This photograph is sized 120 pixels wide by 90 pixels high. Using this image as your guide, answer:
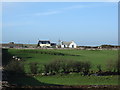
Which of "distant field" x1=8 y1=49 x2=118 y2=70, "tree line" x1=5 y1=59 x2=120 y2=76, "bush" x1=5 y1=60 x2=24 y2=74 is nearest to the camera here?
"bush" x1=5 y1=60 x2=24 y2=74

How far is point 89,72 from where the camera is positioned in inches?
908

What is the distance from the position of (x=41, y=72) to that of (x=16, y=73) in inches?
102

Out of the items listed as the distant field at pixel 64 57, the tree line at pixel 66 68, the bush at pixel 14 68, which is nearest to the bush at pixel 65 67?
the tree line at pixel 66 68

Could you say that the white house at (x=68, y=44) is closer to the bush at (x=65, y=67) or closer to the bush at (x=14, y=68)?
the bush at (x=65, y=67)

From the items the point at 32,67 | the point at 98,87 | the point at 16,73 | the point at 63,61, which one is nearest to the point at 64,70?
the point at 63,61

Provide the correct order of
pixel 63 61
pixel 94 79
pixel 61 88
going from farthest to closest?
pixel 63 61 < pixel 94 79 < pixel 61 88

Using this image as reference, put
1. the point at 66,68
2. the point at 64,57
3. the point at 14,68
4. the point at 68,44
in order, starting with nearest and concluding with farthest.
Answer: the point at 14,68
the point at 66,68
the point at 64,57
the point at 68,44

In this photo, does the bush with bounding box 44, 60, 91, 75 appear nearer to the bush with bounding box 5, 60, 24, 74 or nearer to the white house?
the bush with bounding box 5, 60, 24, 74

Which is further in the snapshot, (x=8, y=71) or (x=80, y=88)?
(x=8, y=71)

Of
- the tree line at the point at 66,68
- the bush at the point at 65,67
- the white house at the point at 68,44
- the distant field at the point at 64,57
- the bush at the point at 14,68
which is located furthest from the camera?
the white house at the point at 68,44

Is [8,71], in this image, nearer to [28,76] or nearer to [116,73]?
[28,76]

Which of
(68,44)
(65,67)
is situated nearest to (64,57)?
(65,67)

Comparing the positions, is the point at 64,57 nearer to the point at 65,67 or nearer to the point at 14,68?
the point at 65,67

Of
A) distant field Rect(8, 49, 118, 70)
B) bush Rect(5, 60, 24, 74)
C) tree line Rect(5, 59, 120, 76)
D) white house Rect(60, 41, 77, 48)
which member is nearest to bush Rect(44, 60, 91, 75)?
tree line Rect(5, 59, 120, 76)
